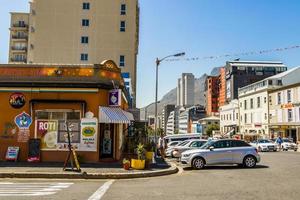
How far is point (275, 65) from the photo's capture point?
147 metres

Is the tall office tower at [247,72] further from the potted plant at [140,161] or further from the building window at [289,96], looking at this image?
the potted plant at [140,161]

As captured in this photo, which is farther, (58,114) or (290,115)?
(290,115)

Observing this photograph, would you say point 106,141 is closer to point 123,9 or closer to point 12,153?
point 12,153

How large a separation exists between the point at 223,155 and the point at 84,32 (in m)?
47.2

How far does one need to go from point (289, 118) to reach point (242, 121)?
19414 mm

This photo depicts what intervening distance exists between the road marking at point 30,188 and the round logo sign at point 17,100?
7463mm

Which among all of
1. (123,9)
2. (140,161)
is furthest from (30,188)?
(123,9)

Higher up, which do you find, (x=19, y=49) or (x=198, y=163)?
(x=19, y=49)

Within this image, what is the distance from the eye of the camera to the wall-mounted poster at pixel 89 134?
67.0ft

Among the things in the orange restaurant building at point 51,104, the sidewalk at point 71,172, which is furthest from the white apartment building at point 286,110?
the sidewalk at point 71,172

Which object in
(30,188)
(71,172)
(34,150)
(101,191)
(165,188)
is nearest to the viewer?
(101,191)

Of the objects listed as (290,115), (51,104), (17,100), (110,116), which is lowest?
(110,116)

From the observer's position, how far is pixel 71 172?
55.1 feet

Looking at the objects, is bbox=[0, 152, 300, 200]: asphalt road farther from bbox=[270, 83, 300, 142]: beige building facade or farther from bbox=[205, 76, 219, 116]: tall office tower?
bbox=[205, 76, 219, 116]: tall office tower
